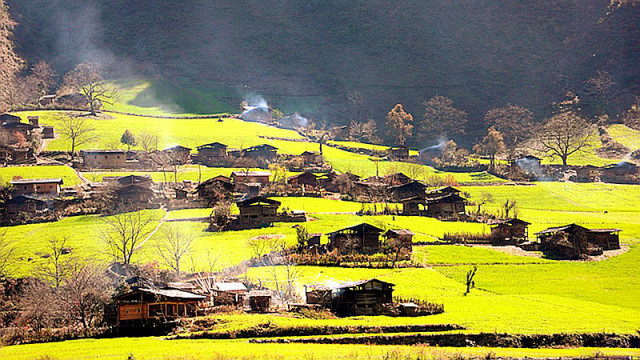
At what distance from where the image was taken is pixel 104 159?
315 feet

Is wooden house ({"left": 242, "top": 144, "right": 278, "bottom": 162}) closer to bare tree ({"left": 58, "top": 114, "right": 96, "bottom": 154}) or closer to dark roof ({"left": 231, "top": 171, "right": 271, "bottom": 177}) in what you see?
dark roof ({"left": 231, "top": 171, "right": 271, "bottom": 177})

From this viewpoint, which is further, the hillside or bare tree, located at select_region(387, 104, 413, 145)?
the hillside

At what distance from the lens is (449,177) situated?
104 m

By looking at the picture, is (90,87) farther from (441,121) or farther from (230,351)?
(230,351)

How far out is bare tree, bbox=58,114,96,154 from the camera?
104875 millimetres

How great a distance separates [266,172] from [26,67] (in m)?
110

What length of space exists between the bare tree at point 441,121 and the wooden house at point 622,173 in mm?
41066

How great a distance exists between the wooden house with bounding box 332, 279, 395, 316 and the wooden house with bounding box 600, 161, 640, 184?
75658 millimetres

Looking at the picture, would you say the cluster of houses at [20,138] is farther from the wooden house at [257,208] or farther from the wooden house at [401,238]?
the wooden house at [401,238]

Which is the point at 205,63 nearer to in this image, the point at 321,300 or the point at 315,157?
the point at 315,157

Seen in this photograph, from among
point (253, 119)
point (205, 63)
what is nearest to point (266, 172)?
point (253, 119)

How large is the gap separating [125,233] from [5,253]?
11199mm

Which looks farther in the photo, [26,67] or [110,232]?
[26,67]

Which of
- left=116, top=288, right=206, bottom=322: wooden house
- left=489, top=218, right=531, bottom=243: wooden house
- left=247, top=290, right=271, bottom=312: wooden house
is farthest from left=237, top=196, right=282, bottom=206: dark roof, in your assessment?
left=116, top=288, right=206, bottom=322: wooden house
